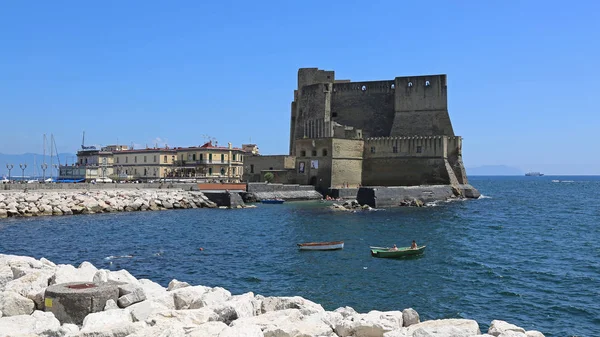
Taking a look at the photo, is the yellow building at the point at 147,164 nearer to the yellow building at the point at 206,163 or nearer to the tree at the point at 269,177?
the yellow building at the point at 206,163

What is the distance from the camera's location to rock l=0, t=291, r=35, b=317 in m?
8.08

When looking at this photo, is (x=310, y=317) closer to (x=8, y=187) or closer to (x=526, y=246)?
(x=526, y=246)

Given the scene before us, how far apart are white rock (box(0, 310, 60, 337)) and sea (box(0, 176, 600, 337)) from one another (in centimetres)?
585

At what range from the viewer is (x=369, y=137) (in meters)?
50.9

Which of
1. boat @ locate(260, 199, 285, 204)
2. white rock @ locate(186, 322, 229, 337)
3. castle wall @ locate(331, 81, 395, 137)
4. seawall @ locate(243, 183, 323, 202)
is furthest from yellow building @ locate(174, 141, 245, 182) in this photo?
white rock @ locate(186, 322, 229, 337)

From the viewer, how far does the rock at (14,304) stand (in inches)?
318

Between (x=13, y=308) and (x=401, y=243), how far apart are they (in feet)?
50.7

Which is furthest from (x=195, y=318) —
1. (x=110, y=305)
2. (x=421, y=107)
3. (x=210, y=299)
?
(x=421, y=107)

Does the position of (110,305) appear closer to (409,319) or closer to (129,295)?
(129,295)

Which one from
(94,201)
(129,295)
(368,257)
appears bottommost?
(368,257)

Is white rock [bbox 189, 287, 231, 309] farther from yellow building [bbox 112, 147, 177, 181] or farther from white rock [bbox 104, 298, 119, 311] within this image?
yellow building [bbox 112, 147, 177, 181]

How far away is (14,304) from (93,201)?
26.2 metres

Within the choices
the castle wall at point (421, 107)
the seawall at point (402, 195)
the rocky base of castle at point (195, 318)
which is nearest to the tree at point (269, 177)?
the seawall at point (402, 195)

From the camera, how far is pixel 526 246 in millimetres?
21203
